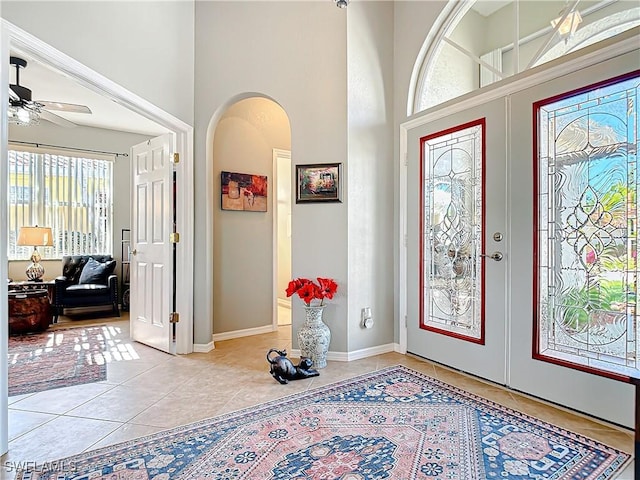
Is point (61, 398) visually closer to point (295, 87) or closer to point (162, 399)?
point (162, 399)

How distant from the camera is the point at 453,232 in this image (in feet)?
9.58

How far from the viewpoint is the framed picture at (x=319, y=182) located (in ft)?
10.4

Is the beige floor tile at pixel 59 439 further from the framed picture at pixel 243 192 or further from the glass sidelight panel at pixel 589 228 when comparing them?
the glass sidelight panel at pixel 589 228

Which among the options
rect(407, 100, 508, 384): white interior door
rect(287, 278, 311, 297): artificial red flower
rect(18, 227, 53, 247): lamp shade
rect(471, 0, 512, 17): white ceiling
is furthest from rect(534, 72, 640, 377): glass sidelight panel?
rect(18, 227, 53, 247): lamp shade

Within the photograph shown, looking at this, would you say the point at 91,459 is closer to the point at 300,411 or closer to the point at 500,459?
the point at 300,411

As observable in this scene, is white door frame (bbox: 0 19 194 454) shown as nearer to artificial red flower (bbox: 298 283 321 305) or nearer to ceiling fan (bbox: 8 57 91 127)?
artificial red flower (bbox: 298 283 321 305)

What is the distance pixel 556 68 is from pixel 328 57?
1.75m

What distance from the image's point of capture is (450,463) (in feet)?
5.47

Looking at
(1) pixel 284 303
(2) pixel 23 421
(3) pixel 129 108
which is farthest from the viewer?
(1) pixel 284 303

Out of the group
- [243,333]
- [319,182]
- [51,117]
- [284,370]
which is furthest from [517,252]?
[51,117]

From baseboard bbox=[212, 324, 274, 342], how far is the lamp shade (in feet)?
9.41

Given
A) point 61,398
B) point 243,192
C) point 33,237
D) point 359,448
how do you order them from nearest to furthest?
point 359,448, point 61,398, point 243,192, point 33,237

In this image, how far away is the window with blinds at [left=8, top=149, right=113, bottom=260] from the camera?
5.37 metres

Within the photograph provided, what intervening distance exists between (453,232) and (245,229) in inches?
86.4
